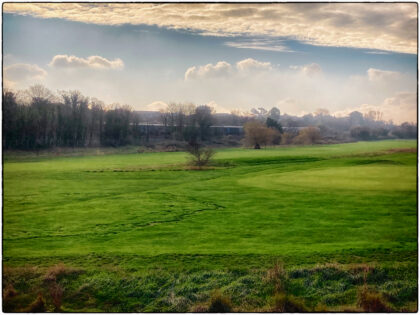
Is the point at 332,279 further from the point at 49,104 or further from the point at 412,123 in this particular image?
the point at 49,104

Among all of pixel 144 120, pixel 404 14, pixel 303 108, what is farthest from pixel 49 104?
pixel 404 14

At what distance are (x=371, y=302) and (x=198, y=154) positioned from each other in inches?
154

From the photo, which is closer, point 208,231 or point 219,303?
point 219,303

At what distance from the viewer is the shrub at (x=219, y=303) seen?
17.7 ft

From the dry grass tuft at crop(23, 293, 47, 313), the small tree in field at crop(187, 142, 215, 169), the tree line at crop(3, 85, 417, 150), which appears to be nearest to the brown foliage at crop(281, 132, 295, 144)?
the tree line at crop(3, 85, 417, 150)

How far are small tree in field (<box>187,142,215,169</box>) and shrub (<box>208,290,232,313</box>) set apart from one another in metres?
2.96

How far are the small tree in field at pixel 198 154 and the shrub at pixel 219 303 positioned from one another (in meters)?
2.96

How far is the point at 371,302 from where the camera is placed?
5.32 metres

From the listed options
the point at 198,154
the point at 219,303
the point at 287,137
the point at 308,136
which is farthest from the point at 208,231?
the point at 308,136

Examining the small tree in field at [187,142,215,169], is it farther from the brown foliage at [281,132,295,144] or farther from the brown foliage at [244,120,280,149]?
the brown foliage at [281,132,295,144]

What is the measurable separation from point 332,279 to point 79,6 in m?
5.44

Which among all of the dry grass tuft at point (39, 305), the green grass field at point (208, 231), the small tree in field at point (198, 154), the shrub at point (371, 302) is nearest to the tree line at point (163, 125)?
the small tree in field at point (198, 154)

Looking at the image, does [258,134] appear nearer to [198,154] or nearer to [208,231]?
[198,154]

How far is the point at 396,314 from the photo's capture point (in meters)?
5.36
